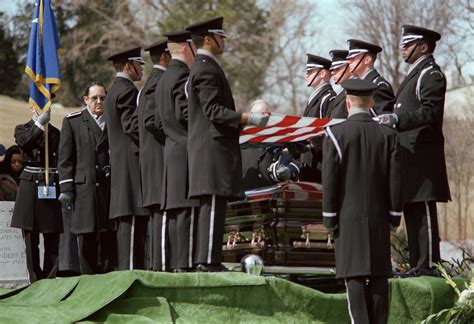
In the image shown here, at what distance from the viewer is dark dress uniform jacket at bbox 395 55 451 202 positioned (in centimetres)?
982

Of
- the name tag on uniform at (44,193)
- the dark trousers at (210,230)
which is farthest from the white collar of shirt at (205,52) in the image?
the name tag on uniform at (44,193)

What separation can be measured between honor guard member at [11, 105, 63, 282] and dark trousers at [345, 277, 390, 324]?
4.07 metres

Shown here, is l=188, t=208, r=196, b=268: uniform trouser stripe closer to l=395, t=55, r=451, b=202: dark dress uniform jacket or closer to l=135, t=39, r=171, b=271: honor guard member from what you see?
l=135, t=39, r=171, b=271: honor guard member

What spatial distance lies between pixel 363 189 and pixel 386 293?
76cm

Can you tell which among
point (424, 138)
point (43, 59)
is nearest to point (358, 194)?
point (424, 138)

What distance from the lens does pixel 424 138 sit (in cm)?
991

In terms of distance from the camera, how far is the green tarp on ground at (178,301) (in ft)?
27.6

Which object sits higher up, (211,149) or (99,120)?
(99,120)

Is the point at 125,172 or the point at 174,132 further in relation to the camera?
the point at 125,172

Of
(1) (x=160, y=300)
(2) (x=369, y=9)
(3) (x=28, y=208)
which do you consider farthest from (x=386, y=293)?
(2) (x=369, y=9)

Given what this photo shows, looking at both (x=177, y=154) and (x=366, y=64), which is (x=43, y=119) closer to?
(x=177, y=154)

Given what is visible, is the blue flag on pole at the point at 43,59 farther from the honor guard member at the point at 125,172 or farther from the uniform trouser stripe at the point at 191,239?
the uniform trouser stripe at the point at 191,239

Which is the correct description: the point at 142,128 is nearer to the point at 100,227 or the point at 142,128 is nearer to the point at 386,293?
the point at 100,227

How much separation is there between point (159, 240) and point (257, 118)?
4.77ft
